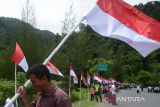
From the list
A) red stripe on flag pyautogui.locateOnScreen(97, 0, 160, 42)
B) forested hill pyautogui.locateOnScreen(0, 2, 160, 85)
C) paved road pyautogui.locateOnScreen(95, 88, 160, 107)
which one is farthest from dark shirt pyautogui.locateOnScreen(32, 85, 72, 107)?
paved road pyautogui.locateOnScreen(95, 88, 160, 107)

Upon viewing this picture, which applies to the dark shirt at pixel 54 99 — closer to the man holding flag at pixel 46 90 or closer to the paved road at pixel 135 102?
the man holding flag at pixel 46 90

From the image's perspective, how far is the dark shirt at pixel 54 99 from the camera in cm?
519

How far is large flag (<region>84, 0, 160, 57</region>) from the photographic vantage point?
24.5 feet

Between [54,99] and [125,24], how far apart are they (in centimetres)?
287

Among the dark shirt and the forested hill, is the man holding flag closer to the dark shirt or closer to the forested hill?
the dark shirt

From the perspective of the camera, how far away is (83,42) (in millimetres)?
61469

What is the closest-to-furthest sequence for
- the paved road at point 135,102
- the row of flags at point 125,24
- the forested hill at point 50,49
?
the row of flags at point 125,24 < the paved road at point 135,102 < the forested hill at point 50,49

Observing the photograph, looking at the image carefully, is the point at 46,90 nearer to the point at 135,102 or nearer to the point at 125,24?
the point at 125,24

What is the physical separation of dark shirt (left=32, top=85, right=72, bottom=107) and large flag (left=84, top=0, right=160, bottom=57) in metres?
2.43

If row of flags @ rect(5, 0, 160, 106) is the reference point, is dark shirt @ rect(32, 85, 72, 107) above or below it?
below

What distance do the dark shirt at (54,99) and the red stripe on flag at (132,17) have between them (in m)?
2.63

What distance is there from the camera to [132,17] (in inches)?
305

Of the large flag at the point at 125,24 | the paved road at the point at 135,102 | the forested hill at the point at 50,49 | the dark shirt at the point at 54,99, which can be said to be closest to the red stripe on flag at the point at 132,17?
the large flag at the point at 125,24

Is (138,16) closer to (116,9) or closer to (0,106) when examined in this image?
(116,9)
